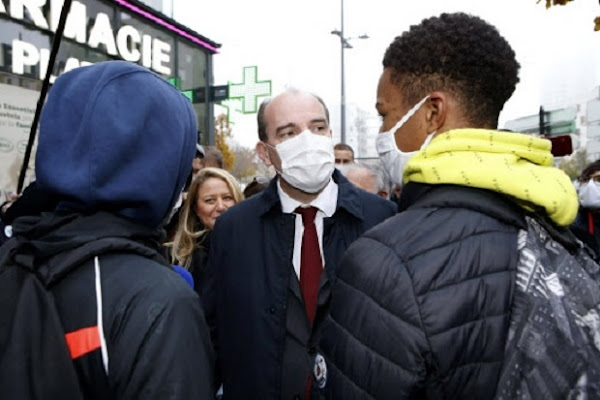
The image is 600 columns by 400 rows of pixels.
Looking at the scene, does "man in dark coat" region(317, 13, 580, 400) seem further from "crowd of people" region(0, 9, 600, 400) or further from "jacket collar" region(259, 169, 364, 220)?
"jacket collar" region(259, 169, 364, 220)

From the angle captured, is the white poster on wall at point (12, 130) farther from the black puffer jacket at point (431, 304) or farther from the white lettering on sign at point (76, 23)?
the black puffer jacket at point (431, 304)

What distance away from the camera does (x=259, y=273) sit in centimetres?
254

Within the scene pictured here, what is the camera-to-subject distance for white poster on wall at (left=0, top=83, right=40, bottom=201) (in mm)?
10703

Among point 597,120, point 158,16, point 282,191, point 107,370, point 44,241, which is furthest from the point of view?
point 597,120

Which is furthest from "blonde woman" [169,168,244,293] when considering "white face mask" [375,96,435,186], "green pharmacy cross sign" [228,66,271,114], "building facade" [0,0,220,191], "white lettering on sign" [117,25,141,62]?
"white lettering on sign" [117,25,141,62]

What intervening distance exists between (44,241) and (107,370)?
0.31 meters

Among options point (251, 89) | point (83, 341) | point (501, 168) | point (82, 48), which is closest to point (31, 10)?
point (82, 48)

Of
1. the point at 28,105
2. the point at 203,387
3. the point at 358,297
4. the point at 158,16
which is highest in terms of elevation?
the point at 158,16

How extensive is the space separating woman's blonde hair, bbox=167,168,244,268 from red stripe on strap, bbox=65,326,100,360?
104 inches

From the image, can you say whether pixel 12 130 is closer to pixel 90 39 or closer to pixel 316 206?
pixel 90 39

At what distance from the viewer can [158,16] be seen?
49.0 feet

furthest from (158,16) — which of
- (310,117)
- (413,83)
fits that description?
(413,83)

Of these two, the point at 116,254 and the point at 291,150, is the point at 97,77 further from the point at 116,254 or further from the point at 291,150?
the point at 291,150

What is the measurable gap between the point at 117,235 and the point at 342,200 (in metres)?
1.50
